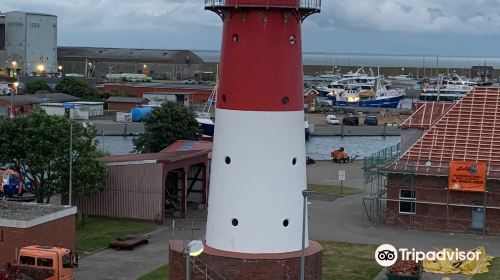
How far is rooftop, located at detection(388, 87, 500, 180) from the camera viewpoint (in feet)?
130

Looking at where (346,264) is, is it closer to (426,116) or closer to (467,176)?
(467,176)

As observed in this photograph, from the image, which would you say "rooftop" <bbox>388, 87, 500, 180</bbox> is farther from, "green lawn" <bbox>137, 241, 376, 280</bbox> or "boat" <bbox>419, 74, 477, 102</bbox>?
"boat" <bbox>419, 74, 477, 102</bbox>

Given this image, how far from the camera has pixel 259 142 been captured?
19266 millimetres

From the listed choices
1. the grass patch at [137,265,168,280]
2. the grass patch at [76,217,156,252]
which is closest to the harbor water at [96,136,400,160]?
the grass patch at [76,217,156,252]

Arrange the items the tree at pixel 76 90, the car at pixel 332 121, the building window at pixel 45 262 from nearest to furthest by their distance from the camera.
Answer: the building window at pixel 45 262, the car at pixel 332 121, the tree at pixel 76 90

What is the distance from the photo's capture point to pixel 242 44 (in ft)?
63.0

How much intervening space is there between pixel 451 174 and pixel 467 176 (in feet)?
2.49

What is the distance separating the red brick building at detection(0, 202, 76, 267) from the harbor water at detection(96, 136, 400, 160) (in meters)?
46.7

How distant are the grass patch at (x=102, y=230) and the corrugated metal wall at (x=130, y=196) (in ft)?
1.73

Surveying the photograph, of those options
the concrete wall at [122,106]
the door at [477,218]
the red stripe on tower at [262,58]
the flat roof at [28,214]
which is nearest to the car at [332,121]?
the concrete wall at [122,106]

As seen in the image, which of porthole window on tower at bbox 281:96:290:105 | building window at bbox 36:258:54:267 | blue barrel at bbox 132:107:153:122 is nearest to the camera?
porthole window on tower at bbox 281:96:290:105

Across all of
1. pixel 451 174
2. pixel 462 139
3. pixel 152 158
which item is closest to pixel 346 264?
pixel 451 174

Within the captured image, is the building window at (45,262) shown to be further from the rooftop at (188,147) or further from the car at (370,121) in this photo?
the car at (370,121)

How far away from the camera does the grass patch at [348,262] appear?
1182 inches
